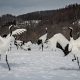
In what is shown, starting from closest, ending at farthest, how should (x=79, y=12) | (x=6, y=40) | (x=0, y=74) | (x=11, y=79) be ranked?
(x=11, y=79), (x=0, y=74), (x=6, y=40), (x=79, y=12)

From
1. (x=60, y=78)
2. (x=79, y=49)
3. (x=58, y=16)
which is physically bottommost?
(x=60, y=78)

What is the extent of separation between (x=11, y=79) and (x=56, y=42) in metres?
2.88

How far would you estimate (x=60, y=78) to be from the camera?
936 cm

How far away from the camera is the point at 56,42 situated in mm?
11547

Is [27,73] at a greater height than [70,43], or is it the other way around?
[70,43]

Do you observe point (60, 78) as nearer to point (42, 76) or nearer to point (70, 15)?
point (42, 76)

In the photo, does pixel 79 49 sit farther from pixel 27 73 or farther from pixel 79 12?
pixel 79 12

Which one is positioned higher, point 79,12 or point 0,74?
point 79,12

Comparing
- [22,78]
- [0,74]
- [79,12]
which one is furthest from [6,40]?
[79,12]

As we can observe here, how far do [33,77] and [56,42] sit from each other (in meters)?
2.39

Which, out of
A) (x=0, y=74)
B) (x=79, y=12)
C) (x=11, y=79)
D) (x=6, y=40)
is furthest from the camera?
(x=79, y=12)

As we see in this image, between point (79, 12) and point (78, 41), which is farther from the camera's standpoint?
point (79, 12)

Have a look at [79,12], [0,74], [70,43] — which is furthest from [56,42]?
[79,12]

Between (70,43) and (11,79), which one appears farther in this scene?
(70,43)
